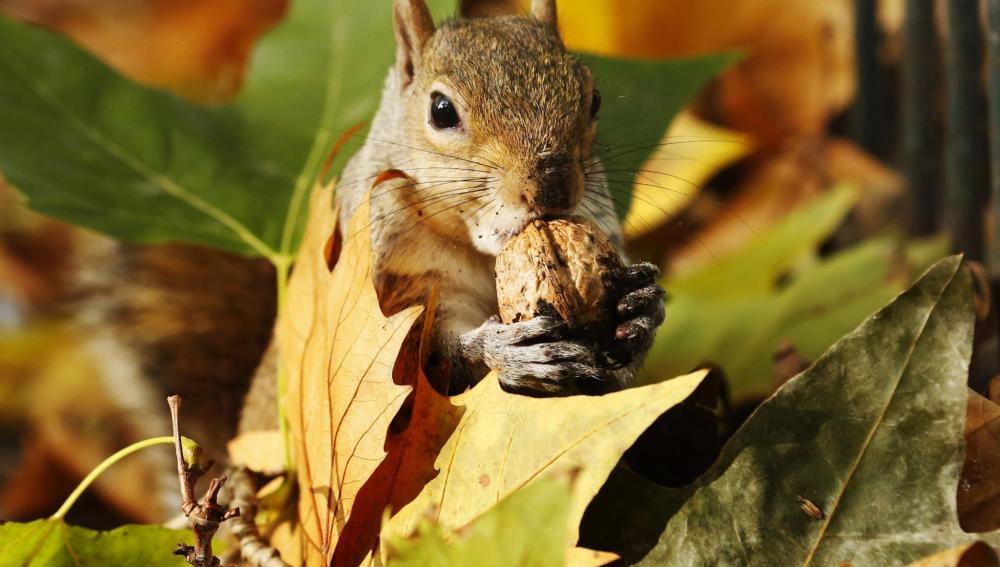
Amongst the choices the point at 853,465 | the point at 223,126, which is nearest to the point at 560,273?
the point at 853,465

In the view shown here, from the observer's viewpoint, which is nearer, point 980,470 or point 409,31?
point 980,470

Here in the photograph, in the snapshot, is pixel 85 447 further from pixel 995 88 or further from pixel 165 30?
pixel 995 88

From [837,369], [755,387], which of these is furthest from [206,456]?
[837,369]

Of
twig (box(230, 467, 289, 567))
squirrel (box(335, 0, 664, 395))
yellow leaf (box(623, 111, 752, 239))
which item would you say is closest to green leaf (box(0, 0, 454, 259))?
squirrel (box(335, 0, 664, 395))

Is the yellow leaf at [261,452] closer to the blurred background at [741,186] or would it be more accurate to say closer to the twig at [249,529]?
the twig at [249,529]

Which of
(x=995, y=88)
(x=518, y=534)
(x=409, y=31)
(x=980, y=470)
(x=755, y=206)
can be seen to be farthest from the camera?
(x=755, y=206)

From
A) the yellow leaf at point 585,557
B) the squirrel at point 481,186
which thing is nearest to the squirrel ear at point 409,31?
the squirrel at point 481,186
